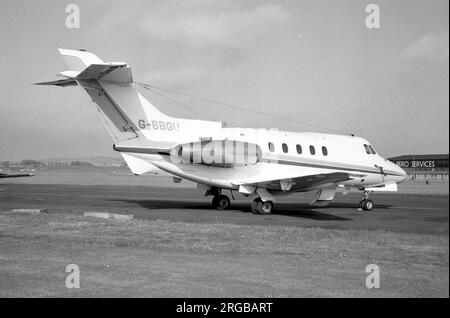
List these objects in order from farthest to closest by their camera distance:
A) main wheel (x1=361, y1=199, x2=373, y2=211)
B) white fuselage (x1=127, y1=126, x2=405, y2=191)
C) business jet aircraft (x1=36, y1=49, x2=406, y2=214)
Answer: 1. main wheel (x1=361, y1=199, x2=373, y2=211)
2. white fuselage (x1=127, y1=126, x2=405, y2=191)
3. business jet aircraft (x1=36, y1=49, x2=406, y2=214)

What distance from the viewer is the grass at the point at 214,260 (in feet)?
22.6

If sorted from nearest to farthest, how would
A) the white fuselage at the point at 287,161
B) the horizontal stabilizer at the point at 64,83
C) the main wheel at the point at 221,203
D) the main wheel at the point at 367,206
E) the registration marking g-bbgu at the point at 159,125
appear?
1. the horizontal stabilizer at the point at 64,83
2. the registration marking g-bbgu at the point at 159,125
3. the white fuselage at the point at 287,161
4. the main wheel at the point at 221,203
5. the main wheel at the point at 367,206

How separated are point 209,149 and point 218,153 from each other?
17.0 inches

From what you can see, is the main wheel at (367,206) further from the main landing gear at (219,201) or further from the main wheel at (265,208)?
the main landing gear at (219,201)

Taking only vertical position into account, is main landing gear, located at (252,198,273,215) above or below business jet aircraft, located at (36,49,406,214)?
below

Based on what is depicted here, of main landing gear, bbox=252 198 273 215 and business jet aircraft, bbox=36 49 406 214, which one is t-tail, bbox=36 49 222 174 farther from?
main landing gear, bbox=252 198 273 215

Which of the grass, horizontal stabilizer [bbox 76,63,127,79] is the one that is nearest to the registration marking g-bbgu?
horizontal stabilizer [bbox 76,63,127,79]

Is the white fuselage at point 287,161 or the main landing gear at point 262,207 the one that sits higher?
the white fuselage at point 287,161

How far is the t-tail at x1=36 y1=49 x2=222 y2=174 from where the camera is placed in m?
18.1

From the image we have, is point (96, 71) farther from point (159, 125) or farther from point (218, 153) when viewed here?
point (218, 153)

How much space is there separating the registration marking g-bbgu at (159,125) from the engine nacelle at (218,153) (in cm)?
93

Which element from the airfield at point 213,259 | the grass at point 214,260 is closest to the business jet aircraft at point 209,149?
the airfield at point 213,259

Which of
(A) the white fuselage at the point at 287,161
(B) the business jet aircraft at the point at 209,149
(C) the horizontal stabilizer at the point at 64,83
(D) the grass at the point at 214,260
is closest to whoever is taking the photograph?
(D) the grass at the point at 214,260
